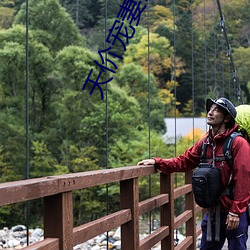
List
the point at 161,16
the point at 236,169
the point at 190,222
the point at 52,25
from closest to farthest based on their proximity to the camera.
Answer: the point at 236,169 < the point at 190,222 < the point at 52,25 < the point at 161,16

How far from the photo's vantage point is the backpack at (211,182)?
2.01 m

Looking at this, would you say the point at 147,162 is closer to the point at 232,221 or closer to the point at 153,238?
the point at 153,238

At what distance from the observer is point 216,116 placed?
6.89 feet

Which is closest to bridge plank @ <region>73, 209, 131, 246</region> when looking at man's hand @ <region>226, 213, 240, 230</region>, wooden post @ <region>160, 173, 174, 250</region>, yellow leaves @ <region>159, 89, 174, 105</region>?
man's hand @ <region>226, 213, 240, 230</region>

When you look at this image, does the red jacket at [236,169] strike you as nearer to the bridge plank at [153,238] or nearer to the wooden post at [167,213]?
the bridge plank at [153,238]

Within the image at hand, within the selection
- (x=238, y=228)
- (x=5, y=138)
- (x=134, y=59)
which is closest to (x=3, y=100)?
(x=5, y=138)

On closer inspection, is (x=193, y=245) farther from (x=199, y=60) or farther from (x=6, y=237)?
(x=199, y=60)

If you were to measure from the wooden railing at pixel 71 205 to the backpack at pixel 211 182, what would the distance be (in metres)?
0.21

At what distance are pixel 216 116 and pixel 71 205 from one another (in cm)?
77

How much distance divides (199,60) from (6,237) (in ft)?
36.1

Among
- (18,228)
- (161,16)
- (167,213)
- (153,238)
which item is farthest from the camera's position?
(161,16)

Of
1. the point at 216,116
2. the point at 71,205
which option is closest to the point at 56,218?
the point at 71,205

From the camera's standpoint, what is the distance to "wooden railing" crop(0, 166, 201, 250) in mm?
1315

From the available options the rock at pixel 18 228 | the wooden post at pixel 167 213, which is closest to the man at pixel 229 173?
the wooden post at pixel 167 213
